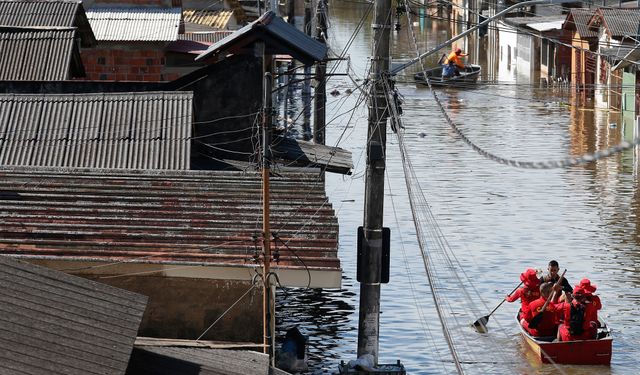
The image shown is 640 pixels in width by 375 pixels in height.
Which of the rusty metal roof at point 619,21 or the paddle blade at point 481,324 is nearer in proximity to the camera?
the paddle blade at point 481,324

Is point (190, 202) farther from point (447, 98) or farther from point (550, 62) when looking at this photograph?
point (550, 62)

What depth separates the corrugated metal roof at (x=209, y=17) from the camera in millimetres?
51509

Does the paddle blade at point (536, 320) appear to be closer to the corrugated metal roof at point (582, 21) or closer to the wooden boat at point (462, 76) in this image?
the corrugated metal roof at point (582, 21)

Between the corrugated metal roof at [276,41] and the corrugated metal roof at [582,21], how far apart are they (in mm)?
31403

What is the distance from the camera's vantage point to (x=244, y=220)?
1934 centimetres

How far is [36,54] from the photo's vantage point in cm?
2738

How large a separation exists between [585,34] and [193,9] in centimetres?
1601

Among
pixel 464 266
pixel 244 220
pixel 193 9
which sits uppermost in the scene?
pixel 193 9

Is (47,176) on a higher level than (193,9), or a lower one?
lower

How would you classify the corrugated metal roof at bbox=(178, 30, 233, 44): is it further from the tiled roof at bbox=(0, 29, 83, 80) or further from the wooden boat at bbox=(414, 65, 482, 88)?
the wooden boat at bbox=(414, 65, 482, 88)

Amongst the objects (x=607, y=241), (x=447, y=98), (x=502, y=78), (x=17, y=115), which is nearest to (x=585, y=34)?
(x=447, y=98)

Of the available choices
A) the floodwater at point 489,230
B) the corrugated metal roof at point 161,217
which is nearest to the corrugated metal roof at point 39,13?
the floodwater at point 489,230

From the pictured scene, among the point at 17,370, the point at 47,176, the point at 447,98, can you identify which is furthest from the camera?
the point at 447,98

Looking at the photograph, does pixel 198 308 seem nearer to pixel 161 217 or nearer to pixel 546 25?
pixel 161 217
